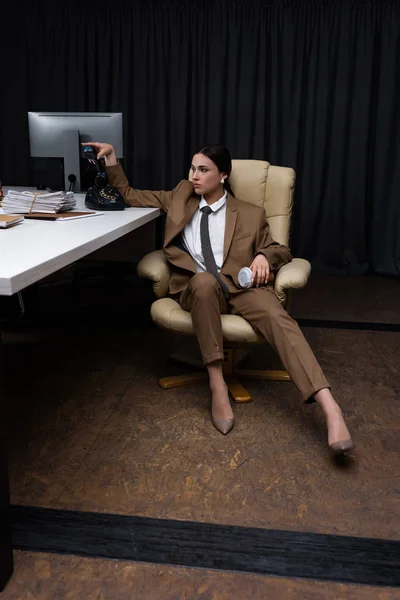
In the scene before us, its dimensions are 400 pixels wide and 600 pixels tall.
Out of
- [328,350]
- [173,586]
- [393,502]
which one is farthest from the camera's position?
[328,350]

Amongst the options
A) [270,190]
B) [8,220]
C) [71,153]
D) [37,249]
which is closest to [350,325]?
[270,190]

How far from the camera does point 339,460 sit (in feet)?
6.45

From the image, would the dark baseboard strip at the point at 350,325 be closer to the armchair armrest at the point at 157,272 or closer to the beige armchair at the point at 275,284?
the beige armchair at the point at 275,284

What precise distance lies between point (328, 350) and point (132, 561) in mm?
1827

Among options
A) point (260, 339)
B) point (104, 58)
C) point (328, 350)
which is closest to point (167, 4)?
point (104, 58)

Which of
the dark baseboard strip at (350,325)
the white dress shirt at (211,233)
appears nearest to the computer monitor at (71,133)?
the white dress shirt at (211,233)

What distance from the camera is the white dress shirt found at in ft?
8.16

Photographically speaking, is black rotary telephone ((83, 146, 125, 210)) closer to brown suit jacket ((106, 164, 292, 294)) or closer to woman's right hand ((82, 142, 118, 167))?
woman's right hand ((82, 142, 118, 167))

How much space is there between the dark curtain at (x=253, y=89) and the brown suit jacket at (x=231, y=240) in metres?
2.44

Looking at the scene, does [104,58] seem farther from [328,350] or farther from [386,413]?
[386,413]

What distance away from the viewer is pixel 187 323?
2.27 metres

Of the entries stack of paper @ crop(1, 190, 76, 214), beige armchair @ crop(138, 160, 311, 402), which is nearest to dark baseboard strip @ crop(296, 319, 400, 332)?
beige armchair @ crop(138, 160, 311, 402)

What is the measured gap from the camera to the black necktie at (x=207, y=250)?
→ 93.6 inches

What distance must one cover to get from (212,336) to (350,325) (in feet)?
5.27
